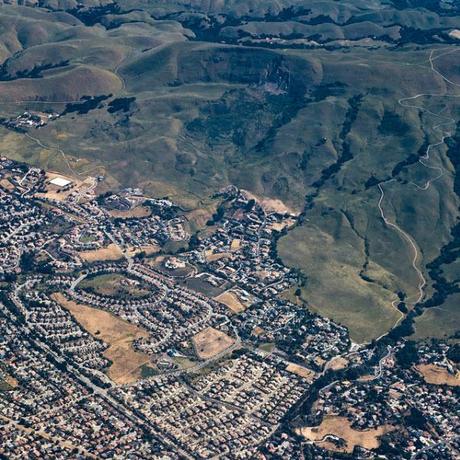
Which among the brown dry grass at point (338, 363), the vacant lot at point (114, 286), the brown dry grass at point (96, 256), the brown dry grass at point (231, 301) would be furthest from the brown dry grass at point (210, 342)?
the brown dry grass at point (96, 256)

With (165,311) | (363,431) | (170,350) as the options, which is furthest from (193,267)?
(363,431)

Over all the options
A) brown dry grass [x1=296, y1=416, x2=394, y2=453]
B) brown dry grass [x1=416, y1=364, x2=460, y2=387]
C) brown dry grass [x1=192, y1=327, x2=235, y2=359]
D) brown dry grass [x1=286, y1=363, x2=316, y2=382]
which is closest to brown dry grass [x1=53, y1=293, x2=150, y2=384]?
brown dry grass [x1=192, y1=327, x2=235, y2=359]

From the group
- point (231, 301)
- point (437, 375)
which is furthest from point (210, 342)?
point (437, 375)

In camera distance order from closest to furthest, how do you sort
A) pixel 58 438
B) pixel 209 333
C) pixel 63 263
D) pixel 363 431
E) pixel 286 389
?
pixel 58 438, pixel 363 431, pixel 286 389, pixel 209 333, pixel 63 263

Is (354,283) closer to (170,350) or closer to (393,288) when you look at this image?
(393,288)

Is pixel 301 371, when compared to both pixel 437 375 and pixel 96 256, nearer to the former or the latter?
pixel 437 375

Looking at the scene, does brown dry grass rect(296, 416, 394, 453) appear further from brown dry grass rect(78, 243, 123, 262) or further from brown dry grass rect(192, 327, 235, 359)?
brown dry grass rect(78, 243, 123, 262)
